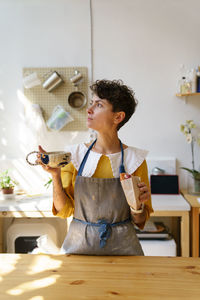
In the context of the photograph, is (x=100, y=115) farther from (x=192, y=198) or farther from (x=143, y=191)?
(x=192, y=198)

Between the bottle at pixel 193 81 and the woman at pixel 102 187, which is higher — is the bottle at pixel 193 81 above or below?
above

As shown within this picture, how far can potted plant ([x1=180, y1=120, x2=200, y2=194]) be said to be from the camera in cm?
288

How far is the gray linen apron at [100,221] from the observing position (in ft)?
4.66

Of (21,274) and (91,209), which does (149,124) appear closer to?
(91,209)

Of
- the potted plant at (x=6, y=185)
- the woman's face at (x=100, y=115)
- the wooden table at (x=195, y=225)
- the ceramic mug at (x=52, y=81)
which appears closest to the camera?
the woman's face at (x=100, y=115)

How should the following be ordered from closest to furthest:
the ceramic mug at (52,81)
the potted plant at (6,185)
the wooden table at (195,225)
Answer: the wooden table at (195,225), the potted plant at (6,185), the ceramic mug at (52,81)

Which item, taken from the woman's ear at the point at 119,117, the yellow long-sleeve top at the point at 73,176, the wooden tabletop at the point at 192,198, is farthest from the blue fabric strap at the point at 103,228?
the wooden tabletop at the point at 192,198

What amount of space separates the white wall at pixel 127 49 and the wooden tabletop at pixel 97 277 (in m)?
2.02

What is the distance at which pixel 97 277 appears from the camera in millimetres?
1066

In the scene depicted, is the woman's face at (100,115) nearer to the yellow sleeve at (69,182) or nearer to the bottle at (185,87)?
the yellow sleeve at (69,182)

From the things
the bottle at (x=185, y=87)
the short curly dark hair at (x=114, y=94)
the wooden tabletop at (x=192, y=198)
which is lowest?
the wooden tabletop at (x=192, y=198)

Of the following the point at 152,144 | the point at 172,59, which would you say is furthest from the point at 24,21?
the point at 152,144

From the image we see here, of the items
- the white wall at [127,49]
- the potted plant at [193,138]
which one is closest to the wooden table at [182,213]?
the potted plant at [193,138]

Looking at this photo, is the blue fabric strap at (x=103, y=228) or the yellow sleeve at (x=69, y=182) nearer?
the blue fabric strap at (x=103, y=228)
